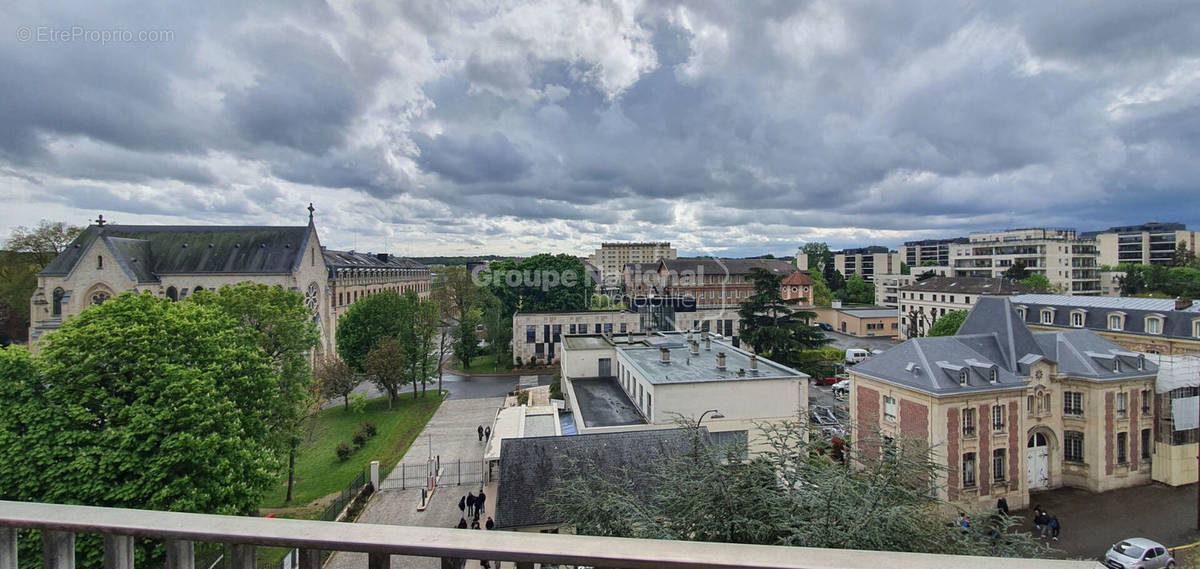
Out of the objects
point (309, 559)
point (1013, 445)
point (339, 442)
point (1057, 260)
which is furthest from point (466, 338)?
point (1057, 260)

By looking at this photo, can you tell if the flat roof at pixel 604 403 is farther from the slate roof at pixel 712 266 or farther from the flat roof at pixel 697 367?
the slate roof at pixel 712 266

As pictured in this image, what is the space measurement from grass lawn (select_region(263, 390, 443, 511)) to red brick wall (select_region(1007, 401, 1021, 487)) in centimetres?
2605

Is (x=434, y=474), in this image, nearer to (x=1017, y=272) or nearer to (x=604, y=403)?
(x=604, y=403)

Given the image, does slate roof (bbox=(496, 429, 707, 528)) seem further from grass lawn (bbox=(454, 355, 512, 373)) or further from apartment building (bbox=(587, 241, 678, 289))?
apartment building (bbox=(587, 241, 678, 289))

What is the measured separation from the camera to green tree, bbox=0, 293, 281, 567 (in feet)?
37.0

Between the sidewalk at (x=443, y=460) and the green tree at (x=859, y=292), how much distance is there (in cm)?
7880

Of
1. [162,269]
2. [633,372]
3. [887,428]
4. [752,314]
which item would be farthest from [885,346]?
[162,269]

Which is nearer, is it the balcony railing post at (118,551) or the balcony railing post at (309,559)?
the balcony railing post at (309,559)

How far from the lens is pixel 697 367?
78.0 ft

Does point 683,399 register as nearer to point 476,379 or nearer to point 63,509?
point 63,509

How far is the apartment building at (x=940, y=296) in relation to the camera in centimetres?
5266

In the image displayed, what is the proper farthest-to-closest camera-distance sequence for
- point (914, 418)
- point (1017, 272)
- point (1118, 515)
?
point (1017, 272) → point (914, 418) → point (1118, 515)

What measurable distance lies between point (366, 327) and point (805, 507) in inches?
1482

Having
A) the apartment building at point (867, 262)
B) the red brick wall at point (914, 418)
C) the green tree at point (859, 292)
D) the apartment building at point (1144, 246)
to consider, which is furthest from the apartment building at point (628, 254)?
the red brick wall at point (914, 418)
